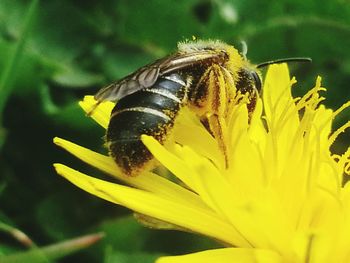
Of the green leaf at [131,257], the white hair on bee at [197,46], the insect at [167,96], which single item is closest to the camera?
the insect at [167,96]

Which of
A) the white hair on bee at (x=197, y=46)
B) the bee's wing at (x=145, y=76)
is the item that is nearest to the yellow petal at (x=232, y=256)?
Result: the bee's wing at (x=145, y=76)

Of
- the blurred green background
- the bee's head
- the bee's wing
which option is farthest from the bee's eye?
the blurred green background

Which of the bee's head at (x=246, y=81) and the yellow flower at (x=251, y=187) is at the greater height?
the bee's head at (x=246, y=81)

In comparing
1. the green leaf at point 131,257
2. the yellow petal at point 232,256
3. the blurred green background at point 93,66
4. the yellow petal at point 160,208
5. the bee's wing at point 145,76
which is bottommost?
the yellow petal at point 232,256

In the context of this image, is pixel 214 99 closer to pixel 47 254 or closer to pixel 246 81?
pixel 246 81

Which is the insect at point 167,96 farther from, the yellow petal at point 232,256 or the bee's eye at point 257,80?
the yellow petal at point 232,256

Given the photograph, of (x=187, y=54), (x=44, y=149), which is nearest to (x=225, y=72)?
(x=187, y=54)
